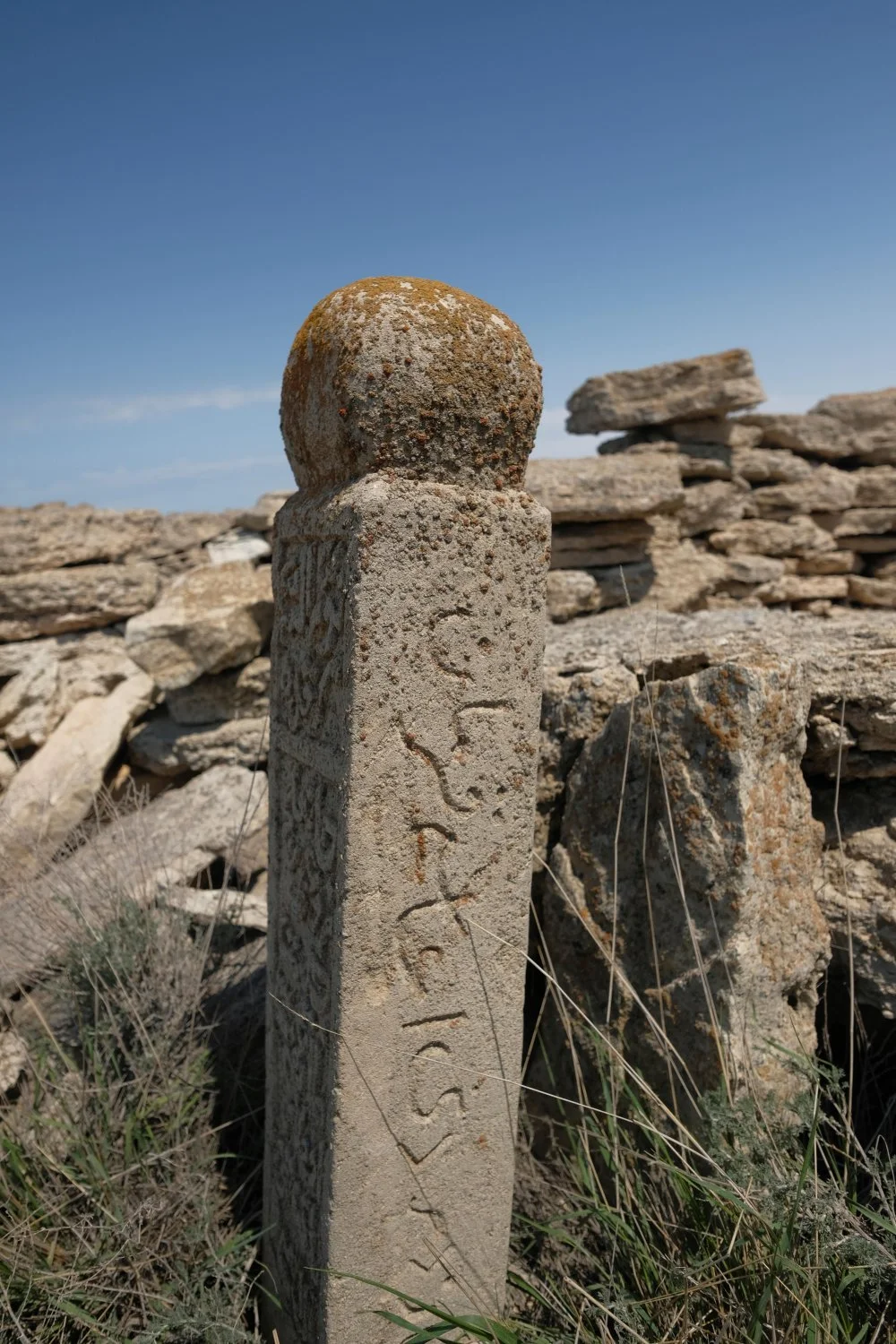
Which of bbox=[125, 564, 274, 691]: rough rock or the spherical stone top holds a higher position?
the spherical stone top

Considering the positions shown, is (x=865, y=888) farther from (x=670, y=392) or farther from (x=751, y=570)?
(x=670, y=392)

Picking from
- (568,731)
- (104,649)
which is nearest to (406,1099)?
(568,731)

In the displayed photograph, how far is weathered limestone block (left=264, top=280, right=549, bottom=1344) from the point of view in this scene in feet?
5.12

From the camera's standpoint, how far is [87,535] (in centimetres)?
574

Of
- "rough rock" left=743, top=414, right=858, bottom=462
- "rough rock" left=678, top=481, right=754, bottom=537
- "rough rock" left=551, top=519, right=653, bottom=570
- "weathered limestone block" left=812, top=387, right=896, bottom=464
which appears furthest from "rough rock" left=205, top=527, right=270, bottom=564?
"weathered limestone block" left=812, top=387, right=896, bottom=464

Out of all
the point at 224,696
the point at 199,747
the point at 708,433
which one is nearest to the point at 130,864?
the point at 199,747

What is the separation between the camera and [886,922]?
7.00 ft

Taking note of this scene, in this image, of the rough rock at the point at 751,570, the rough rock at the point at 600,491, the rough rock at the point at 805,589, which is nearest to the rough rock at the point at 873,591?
the rough rock at the point at 805,589

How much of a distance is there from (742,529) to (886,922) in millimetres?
4356

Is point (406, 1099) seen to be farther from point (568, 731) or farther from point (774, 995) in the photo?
point (568, 731)

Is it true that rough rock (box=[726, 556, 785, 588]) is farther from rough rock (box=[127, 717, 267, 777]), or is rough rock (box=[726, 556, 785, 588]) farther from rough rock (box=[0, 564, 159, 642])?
rough rock (box=[0, 564, 159, 642])

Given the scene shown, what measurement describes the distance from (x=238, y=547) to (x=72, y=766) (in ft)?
5.61

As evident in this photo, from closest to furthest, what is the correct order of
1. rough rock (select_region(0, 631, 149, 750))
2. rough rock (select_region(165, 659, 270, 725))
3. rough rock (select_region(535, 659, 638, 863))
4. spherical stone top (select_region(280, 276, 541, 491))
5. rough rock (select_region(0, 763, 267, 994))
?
spherical stone top (select_region(280, 276, 541, 491)), rough rock (select_region(535, 659, 638, 863)), rough rock (select_region(0, 763, 267, 994)), rough rock (select_region(165, 659, 270, 725)), rough rock (select_region(0, 631, 149, 750))

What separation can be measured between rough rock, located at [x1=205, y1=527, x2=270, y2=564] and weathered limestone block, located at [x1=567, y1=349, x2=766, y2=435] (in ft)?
8.13
